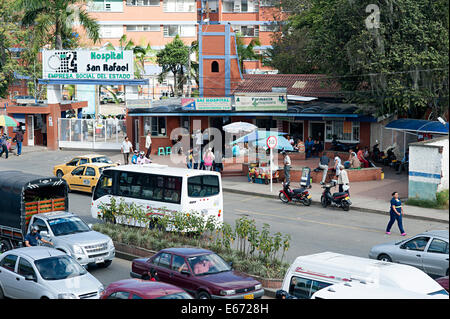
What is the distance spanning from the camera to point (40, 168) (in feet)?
126

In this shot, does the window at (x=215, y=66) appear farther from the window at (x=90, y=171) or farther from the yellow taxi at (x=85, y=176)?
the window at (x=90, y=171)

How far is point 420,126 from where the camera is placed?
3388cm

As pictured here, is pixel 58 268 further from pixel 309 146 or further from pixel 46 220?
pixel 309 146

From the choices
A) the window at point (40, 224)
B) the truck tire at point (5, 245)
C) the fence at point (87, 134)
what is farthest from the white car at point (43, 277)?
the fence at point (87, 134)

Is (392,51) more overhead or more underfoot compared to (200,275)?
more overhead

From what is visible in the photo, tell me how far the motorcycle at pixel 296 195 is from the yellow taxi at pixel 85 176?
8.38 metres

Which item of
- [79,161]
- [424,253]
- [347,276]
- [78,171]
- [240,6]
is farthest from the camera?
[240,6]

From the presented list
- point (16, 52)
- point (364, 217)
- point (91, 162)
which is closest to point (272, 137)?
point (364, 217)

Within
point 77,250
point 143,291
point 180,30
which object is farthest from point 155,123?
point 180,30

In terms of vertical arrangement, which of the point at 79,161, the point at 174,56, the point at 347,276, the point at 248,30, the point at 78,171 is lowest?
the point at 347,276

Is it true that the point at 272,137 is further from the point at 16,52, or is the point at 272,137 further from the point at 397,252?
the point at 16,52

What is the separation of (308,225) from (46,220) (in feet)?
32.1

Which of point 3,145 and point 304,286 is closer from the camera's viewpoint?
point 304,286

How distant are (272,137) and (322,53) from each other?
880 cm
